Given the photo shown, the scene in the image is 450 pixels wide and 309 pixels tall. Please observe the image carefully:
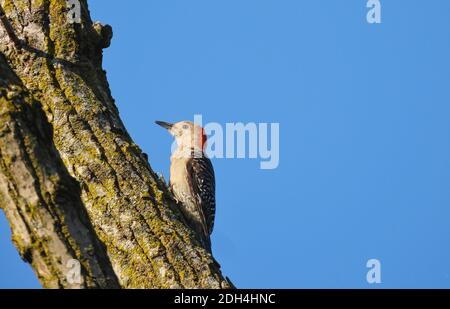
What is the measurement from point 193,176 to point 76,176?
479 cm

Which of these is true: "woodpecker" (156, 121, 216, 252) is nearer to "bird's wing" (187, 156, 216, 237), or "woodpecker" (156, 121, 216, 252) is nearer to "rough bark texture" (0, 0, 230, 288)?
"bird's wing" (187, 156, 216, 237)

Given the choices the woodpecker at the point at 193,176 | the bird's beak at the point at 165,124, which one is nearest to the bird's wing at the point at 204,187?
the woodpecker at the point at 193,176

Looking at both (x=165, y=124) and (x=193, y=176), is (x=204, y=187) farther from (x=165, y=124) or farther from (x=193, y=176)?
(x=165, y=124)

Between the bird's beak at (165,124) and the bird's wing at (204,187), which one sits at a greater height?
the bird's beak at (165,124)

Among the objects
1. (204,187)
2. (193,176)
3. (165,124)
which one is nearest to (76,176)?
(193,176)

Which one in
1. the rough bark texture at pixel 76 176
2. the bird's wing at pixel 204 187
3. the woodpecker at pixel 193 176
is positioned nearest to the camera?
the rough bark texture at pixel 76 176

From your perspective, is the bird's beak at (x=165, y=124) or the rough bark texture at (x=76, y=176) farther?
the bird's beak at (x=165, y=124)

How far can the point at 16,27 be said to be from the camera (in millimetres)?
6148

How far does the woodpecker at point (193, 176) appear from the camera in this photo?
31.9 feet

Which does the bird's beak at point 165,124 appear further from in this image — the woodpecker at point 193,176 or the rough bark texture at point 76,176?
the rough bark texture at point 76,176

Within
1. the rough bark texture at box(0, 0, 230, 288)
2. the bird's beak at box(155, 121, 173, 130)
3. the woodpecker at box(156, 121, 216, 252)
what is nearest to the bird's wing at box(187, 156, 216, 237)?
the woodpecker at box(156, 121, 216, 252)

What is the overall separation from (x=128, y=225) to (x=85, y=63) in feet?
5.37
